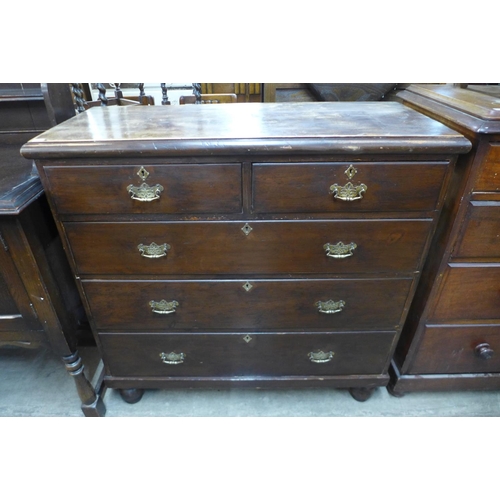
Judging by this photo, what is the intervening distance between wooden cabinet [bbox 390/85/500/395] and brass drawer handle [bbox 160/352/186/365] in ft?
2.79

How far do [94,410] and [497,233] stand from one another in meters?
1.54

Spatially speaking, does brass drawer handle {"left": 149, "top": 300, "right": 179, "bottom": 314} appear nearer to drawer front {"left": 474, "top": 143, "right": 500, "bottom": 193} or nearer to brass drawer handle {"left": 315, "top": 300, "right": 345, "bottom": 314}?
brass drawer handle {"left": 315, "top": 300, "right": 345, "bottom": 314}

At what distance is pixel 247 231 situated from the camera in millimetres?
1018

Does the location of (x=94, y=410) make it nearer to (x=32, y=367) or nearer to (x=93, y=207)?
(x=32, y=367)

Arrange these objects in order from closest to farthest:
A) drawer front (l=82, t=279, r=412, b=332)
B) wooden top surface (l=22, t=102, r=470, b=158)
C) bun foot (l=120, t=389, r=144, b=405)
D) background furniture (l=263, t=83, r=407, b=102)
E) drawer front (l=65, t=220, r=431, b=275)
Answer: wooden top surface (l=22, t=102, r=470, b=158) < drawer front (l=65, t=220, r=431, b=275) < drawer front (l=82, t=279, r=412, b=332) < bun foot (l=120, t=389, r=144, b=405) < background furniture (l=263, t=83, r=407, b=102)

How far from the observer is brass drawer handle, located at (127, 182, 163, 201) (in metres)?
0.94

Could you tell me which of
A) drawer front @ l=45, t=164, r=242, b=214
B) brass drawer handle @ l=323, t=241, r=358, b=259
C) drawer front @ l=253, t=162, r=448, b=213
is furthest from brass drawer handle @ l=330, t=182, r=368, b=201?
drawer front @ l=45, t=164, r=242, b=214

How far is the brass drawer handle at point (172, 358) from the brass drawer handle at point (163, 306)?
0.66 ft

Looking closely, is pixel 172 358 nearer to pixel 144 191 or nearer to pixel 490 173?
pixel 144 191

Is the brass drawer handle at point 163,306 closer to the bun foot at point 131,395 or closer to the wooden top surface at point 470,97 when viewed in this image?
the bun foot at point 131,395

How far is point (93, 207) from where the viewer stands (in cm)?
98

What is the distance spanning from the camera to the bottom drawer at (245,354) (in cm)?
124

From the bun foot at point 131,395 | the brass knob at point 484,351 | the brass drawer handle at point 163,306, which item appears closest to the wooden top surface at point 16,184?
the brass drawer handle at point 163,306
